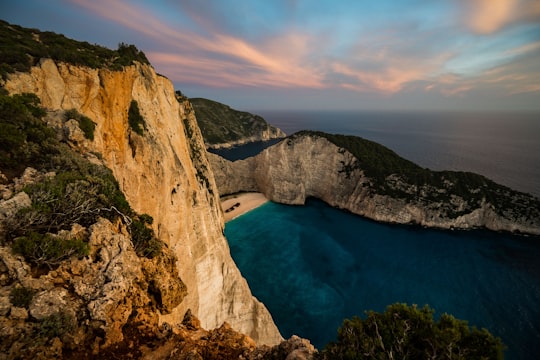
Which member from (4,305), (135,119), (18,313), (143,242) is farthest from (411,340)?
(135,119)

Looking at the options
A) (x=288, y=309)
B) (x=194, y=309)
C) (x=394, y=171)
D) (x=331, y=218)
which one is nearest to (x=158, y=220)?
(x=194, y=309)

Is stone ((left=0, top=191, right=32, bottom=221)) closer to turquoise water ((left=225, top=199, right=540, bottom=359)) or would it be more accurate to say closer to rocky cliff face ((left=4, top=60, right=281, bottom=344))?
rocky cliff face ((left=4, top=60, right=281, bottom=344))

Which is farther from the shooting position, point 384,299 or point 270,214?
point 270,214

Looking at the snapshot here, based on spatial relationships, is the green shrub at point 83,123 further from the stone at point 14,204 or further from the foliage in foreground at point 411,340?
the foliage in foreground at point 411,340

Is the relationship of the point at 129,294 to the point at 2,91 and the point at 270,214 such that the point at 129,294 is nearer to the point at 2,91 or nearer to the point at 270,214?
the point at 2,91

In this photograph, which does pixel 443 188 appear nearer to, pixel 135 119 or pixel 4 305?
pixel 135 119
